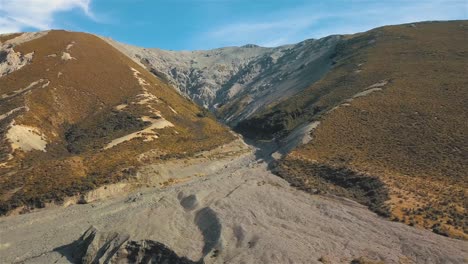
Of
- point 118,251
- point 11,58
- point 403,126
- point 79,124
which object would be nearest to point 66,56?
point 11,58

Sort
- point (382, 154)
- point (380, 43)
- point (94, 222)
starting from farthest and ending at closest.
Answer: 1. point (380, 43)
2. point (382, 154)
3. point (94, 222)

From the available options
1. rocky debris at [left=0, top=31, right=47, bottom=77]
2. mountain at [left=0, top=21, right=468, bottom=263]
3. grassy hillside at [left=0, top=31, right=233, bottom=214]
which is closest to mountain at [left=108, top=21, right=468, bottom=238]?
mountain at [left=0, top=21, right=468, bottom=263]

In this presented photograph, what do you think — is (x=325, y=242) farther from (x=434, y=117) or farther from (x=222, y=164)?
(x=434, y=117)

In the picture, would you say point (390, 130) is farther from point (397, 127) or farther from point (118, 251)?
point (118, 251)

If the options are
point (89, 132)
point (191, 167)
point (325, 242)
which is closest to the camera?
point (325, 242)

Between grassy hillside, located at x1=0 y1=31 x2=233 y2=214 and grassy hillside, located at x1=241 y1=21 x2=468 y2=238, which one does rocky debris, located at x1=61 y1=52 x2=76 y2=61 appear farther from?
grassy hillside, located at x1=241 y1=21 x2=468 y2=238

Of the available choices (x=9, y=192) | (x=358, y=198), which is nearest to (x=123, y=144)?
(x=9, y=192)
